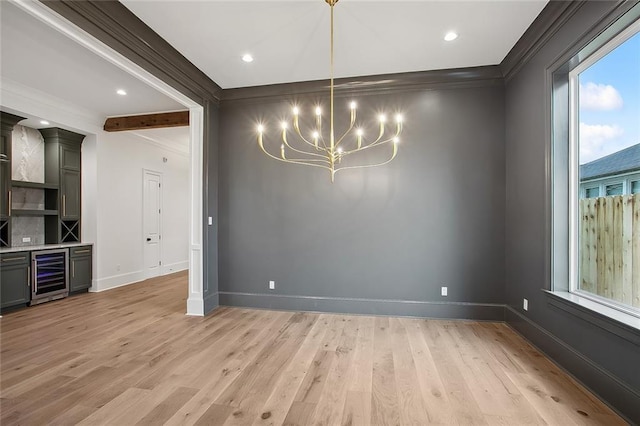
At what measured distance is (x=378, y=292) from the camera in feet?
12.1

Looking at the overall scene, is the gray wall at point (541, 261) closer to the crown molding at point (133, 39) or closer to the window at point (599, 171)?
the window at point (599, 171)

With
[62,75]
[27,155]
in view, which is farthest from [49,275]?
[62,75]

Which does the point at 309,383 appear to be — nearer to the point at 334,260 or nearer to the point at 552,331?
the point at 334,260

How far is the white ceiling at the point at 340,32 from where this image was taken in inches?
Answer: 94.5

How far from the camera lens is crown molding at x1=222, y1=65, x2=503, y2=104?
3428mm

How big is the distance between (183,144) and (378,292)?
229 inches

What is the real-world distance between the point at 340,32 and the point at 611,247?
2.96m

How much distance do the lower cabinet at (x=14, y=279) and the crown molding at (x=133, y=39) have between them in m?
3.43

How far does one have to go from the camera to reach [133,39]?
2.62 meters

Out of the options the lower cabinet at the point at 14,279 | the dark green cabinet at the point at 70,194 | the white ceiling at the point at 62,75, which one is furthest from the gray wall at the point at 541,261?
the dark green cabinet at the point at 70,194

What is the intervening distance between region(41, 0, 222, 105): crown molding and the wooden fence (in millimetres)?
4288

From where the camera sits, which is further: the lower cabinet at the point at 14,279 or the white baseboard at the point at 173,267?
the white baseboard at the point at 173,267

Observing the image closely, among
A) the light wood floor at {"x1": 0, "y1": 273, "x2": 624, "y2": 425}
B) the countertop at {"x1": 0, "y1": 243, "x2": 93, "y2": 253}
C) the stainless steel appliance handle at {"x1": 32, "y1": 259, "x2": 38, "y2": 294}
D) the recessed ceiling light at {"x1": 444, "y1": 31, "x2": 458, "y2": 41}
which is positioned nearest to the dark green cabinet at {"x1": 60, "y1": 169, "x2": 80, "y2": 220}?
the countertop at {"x1": 0, "y1": 243, "x2": 93, "y2": 253}

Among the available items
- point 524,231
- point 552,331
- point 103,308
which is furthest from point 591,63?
point 103,308
